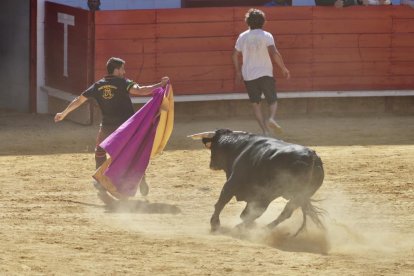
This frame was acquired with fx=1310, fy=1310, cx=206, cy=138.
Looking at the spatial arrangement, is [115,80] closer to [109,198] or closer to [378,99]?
[109,198]

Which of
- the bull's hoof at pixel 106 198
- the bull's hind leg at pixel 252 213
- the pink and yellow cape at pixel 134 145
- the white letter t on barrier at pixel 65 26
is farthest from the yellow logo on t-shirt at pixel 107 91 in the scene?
the white letter t on barrier at pixel 65 26

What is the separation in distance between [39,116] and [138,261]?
25.2 feet

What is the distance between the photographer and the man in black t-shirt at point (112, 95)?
10.5 metres

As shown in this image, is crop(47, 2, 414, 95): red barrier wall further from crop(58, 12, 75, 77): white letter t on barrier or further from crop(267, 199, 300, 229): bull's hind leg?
crop(267, 199, 300, 229): bull's hind leg

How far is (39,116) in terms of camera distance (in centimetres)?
1551

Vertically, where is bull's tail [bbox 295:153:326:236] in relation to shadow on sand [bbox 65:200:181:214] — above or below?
above

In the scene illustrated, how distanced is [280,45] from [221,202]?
6642 millimetres

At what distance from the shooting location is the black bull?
8.70m

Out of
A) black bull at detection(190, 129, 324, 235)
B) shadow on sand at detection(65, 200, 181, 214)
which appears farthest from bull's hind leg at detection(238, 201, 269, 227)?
shadow on sand at detection(65, 200, 181, 214)

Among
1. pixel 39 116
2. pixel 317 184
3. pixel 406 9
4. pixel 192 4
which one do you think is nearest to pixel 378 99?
pixel 406 9

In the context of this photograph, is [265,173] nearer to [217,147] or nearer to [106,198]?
[217,147]

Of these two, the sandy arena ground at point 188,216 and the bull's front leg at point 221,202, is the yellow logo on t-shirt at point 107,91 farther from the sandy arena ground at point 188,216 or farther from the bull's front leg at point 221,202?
the bull's front leg at point 221,202

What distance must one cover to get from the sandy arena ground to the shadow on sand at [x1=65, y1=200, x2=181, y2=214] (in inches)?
0.6

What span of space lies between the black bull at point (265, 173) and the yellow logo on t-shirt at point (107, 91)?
4.46 ft
